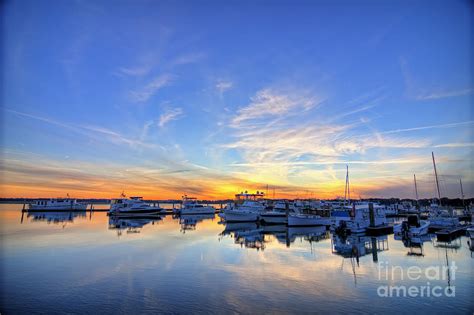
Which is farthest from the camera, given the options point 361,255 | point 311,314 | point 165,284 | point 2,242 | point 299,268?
point 2,242

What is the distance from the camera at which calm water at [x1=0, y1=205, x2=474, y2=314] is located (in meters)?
12.6

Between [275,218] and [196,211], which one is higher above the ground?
[196,211]

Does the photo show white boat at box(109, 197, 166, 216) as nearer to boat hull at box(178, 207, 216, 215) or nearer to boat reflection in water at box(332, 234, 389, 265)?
boat hull at box(178, 207, 216, 215)

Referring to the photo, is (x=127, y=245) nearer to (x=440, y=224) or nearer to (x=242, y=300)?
(x=242, y=300)

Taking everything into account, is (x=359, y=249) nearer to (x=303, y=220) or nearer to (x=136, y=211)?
(x=303, y=220)

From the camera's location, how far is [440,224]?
1672 inches

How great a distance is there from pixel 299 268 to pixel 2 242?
29.6 meters

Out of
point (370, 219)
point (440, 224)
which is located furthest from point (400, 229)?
point (440, 224)

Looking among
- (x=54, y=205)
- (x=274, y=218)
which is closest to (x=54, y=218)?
(x=54, y=205)

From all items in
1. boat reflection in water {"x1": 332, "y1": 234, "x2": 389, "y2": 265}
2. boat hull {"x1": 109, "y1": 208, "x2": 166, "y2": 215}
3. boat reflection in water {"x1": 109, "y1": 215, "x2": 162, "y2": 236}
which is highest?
boat hull {"x1": 109, "y1": 208, "x2": 166, "y2": 215}

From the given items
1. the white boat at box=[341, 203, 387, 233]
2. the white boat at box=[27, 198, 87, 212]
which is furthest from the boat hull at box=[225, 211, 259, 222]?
the white boat at box=[27, 198, 87, 212]

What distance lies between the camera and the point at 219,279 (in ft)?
54.9

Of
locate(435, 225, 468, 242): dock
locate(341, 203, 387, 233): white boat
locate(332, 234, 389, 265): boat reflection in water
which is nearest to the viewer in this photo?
locate(332, 234, 389, 265): boat reflection in water

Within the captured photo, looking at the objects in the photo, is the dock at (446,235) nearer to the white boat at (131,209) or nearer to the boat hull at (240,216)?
the boat hull at (240,216)
